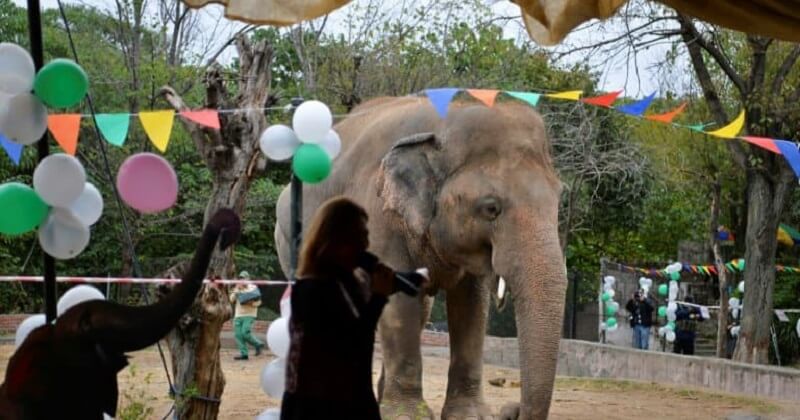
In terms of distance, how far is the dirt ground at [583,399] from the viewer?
10.7 m

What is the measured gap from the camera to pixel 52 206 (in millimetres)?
5184

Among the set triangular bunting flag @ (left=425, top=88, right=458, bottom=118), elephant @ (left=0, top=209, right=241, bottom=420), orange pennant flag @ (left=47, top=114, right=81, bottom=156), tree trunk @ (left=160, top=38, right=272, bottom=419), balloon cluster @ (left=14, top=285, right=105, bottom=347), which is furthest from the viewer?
tree trunk @ (left=160, top=38, right=272, bottom=419)

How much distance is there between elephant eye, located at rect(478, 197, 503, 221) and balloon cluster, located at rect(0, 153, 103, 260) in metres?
3.34

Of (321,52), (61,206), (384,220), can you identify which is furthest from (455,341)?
(321,52)

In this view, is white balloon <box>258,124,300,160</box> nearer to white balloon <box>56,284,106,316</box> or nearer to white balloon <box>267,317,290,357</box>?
white balloon <box>267,317,290,357</box>

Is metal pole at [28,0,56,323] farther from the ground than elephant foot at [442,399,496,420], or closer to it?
farther from the ground

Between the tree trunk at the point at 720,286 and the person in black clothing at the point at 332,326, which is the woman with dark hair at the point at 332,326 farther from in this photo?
the tree trunk at the point at 720,286

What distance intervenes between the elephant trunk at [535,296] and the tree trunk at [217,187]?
6.37 feet

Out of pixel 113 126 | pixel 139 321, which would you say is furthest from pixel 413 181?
pixel 139 321

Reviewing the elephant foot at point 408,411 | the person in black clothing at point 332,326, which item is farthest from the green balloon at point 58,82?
the elephant foot at point 408,411

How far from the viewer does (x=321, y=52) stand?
841 inches

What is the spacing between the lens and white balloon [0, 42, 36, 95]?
15.9 ft

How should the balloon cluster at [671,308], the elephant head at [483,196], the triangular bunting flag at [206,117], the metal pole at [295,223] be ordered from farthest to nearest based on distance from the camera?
the balloon cluster at [671,308] < the elephant head at [483,196] < the triangular bunting flag at [206,117] < the metal pole at [295,223]

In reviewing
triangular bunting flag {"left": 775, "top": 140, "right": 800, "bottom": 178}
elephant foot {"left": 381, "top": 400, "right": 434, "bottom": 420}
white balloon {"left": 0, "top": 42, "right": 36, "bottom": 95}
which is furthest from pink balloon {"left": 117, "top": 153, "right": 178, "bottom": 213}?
triangular bunting flag {"left": 775, "top": 140, "right": 800, "bottom": 178}
